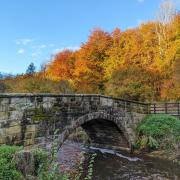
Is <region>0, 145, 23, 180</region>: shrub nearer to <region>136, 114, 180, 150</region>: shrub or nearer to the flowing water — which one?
the flowing water

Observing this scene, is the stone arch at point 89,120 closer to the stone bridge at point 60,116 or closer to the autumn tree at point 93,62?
the stone bridge at point 60,116

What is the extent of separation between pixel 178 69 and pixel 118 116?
8421mm

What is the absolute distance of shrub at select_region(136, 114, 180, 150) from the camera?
16203 mm

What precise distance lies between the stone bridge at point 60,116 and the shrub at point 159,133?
1.94 feet

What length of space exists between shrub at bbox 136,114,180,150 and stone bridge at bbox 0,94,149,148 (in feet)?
1.94

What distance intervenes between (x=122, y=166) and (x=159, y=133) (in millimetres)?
3457

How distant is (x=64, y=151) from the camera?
54.1 ft

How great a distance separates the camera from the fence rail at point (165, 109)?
1906 cm

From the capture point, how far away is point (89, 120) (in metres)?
13.8

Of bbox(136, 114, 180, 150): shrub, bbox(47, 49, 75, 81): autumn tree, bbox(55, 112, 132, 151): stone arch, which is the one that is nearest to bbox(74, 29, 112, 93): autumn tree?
bbox(47, 49, 75, 81): autumn tree

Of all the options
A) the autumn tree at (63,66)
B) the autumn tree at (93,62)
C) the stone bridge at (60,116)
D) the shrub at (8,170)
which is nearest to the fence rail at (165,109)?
the stone bridge at (60,116)

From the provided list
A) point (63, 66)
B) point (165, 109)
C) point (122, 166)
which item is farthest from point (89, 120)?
point (63, 66)

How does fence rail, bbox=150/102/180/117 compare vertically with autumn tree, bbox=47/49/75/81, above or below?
below

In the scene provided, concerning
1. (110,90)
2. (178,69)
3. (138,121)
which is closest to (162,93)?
(178,69)
